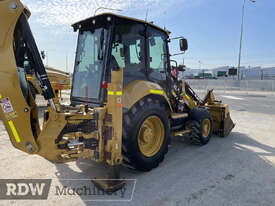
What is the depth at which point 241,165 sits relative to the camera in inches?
149

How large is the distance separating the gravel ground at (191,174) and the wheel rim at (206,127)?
31cm

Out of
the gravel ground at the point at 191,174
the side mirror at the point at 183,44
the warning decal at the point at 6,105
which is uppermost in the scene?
the side mirror at the point at 183,44

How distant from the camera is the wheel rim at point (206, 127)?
505 cm

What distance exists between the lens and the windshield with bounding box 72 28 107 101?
11.0ft

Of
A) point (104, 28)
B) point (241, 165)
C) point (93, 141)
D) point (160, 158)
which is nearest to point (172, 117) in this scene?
point (160, 158)

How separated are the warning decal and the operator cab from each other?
1.25 metres

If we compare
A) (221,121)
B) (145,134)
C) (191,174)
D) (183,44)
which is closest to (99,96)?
(145,134)

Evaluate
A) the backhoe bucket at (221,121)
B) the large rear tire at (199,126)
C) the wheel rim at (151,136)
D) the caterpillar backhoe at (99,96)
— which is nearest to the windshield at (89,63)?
the caterpillar backhoe at (99,96)

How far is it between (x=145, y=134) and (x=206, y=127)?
92.6 inches

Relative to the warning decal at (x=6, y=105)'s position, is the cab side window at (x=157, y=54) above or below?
above

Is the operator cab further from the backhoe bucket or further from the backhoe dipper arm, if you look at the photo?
the backhoe bucket

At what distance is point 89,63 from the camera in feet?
12.0

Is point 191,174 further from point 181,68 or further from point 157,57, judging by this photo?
point 181,68

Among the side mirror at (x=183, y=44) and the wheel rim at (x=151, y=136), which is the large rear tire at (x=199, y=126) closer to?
the wheel rim at (x=151, y=136)
